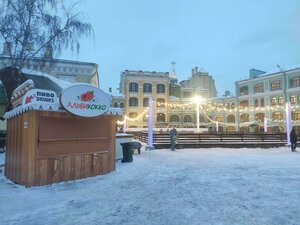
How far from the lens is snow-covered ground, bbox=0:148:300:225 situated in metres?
4.85

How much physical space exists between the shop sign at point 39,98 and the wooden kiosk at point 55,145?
9 cm

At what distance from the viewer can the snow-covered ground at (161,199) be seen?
485 cm

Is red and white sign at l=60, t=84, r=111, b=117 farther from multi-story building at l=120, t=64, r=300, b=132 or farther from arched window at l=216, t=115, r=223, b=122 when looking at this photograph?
arched window at l=216, t=115, r=223, b=122

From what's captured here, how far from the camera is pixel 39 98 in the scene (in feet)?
24.8

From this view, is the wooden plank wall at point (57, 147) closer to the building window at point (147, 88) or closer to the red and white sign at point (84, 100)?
the red and white sign at point (84, 100)

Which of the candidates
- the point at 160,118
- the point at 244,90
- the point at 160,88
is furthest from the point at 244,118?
the point at 160,88

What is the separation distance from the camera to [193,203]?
229 inches

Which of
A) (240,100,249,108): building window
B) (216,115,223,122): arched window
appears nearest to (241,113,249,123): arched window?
(240,100,249,108): building window

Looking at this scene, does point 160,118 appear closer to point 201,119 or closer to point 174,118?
point 174,118

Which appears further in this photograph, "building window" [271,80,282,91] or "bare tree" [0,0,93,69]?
"building window" [271,80,282,91]

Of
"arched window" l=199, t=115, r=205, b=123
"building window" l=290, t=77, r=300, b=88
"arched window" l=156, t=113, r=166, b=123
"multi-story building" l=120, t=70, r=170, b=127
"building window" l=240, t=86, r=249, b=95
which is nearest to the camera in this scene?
"building window" l=290, t=77, r=300, b=88

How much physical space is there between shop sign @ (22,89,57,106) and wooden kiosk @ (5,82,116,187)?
9cm

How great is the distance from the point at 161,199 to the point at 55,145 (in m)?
3.84

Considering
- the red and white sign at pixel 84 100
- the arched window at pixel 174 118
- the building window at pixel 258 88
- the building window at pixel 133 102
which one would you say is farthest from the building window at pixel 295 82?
the red and white sign at pixel 84 100
